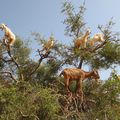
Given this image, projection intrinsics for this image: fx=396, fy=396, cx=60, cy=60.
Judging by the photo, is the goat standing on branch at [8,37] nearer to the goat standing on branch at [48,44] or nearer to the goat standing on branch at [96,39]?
the goat standing on branch at [48,44]

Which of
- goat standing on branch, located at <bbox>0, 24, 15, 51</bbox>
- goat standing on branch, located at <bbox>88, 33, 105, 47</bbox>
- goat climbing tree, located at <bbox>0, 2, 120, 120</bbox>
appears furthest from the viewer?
goat standing on branch, located at <bbox>88, 33, 105, 47</bbox>

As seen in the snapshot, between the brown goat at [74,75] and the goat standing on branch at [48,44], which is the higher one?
the goat standing on branch at [48,44]

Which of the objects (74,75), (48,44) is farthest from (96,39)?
(74,75)

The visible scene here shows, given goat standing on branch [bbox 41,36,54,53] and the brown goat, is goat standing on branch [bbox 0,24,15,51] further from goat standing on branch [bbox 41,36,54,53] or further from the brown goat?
the brown goat

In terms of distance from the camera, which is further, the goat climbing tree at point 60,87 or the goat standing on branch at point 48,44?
the goat standing on branch at point 48,44

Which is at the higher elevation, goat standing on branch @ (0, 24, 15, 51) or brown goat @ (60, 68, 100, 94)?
goat standing on branch @ (0, 24, 15, 51)

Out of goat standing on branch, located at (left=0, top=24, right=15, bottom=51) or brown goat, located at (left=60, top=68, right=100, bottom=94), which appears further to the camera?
goat standing on branch, located at (left=0, top=24, right=15, bottom=51)

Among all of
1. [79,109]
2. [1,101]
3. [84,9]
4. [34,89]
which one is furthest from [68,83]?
[84,9]

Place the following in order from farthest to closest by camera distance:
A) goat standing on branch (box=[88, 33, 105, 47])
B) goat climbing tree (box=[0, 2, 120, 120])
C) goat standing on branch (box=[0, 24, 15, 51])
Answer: goat standing on branch (box=[88, 33, 105, 47]) < goat standing on branch (box=[0, 24, 15, 51]) < goat climbing tree (box=[0, 2, 120, 120])

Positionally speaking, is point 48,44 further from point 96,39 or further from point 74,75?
point 74,75

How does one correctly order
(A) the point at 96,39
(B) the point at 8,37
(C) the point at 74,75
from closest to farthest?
(C) the point at 74,75 → (B) the point at 8,37 → (A) the point at 96,39

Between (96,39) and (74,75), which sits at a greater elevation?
(96,39)

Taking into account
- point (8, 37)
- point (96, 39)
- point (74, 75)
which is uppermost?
point (96, 39)

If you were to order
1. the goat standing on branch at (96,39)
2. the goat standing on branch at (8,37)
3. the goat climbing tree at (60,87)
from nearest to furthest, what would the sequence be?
1. the goat climbing tree at (60,87)
2. the goat standing on branch at (8,37)
3. the goat standing on branch at (96,39)
